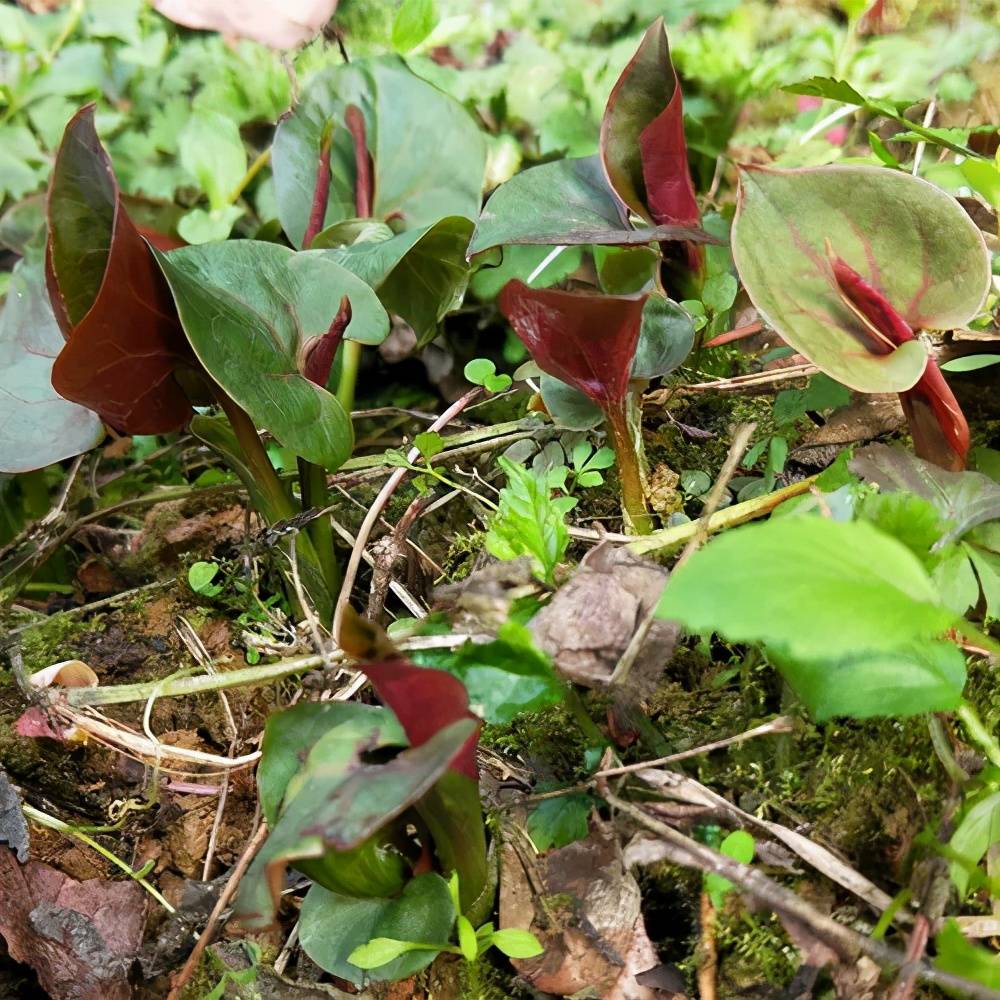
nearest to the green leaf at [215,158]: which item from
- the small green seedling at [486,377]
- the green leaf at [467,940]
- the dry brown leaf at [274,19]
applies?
the dry brown leaf at [274,19]

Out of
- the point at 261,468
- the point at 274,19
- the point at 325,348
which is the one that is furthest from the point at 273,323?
the point at 274,19

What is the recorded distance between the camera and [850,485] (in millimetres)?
648

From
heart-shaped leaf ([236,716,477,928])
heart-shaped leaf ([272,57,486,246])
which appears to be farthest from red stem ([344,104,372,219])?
heart-shaped leaf ([236,716,477,928])

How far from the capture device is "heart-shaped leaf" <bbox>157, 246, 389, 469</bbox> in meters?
0.65

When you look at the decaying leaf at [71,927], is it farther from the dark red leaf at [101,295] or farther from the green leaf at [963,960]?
the green leaf at [963,960]

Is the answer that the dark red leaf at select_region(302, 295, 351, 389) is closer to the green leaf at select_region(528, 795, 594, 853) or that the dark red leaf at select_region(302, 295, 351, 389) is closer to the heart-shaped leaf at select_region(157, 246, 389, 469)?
the heart-shaped leaf at select_region(157, 246, 389, 469)

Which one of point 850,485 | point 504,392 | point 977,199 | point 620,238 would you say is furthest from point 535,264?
point 850,485

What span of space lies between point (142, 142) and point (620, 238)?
119 cm

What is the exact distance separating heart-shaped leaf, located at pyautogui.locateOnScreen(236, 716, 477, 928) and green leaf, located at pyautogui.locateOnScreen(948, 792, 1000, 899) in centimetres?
33

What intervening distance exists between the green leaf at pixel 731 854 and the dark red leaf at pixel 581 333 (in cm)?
39

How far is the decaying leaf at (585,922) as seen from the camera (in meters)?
0.60

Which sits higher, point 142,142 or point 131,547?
point 142,142

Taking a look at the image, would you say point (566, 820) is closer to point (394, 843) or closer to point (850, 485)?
point (394, 843)

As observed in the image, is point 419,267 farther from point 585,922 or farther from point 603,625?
point 585,922
